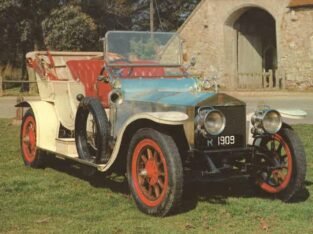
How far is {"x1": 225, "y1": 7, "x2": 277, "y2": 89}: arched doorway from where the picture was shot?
34.3m

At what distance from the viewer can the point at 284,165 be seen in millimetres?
6559

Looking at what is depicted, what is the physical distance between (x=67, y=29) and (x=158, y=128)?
99.6ft

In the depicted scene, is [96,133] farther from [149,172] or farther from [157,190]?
[157,190]

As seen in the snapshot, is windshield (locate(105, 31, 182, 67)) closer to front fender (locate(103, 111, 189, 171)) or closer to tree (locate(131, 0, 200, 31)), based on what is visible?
front fender (locate(103, 111, 189, 171))

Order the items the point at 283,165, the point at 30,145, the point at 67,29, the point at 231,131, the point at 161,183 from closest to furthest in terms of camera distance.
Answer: the point at 161,183, the point at 231,131, the point at 283,165, the point at 30,145, the point at 67,29

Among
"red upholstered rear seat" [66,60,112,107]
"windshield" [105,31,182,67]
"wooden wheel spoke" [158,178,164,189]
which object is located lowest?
"wooden wheel spoke" [158,178,164,189]

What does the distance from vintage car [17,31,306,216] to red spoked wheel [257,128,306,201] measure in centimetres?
1

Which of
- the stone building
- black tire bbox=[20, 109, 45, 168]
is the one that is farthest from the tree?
black tire bbox=[20, 109, 45, 168]

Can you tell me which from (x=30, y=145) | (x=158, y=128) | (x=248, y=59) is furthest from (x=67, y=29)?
(x=158, y=128)

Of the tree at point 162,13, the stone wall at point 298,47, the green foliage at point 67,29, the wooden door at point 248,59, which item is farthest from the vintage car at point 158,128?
the tree at point 162,13

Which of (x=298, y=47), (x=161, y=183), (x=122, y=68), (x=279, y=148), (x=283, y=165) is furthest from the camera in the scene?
(x=298, y=47)

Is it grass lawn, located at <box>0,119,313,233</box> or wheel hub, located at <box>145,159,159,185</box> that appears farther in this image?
wheel hub, located at <box>145,159,159,185</box>

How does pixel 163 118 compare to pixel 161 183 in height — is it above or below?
above

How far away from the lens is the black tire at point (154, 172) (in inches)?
226
